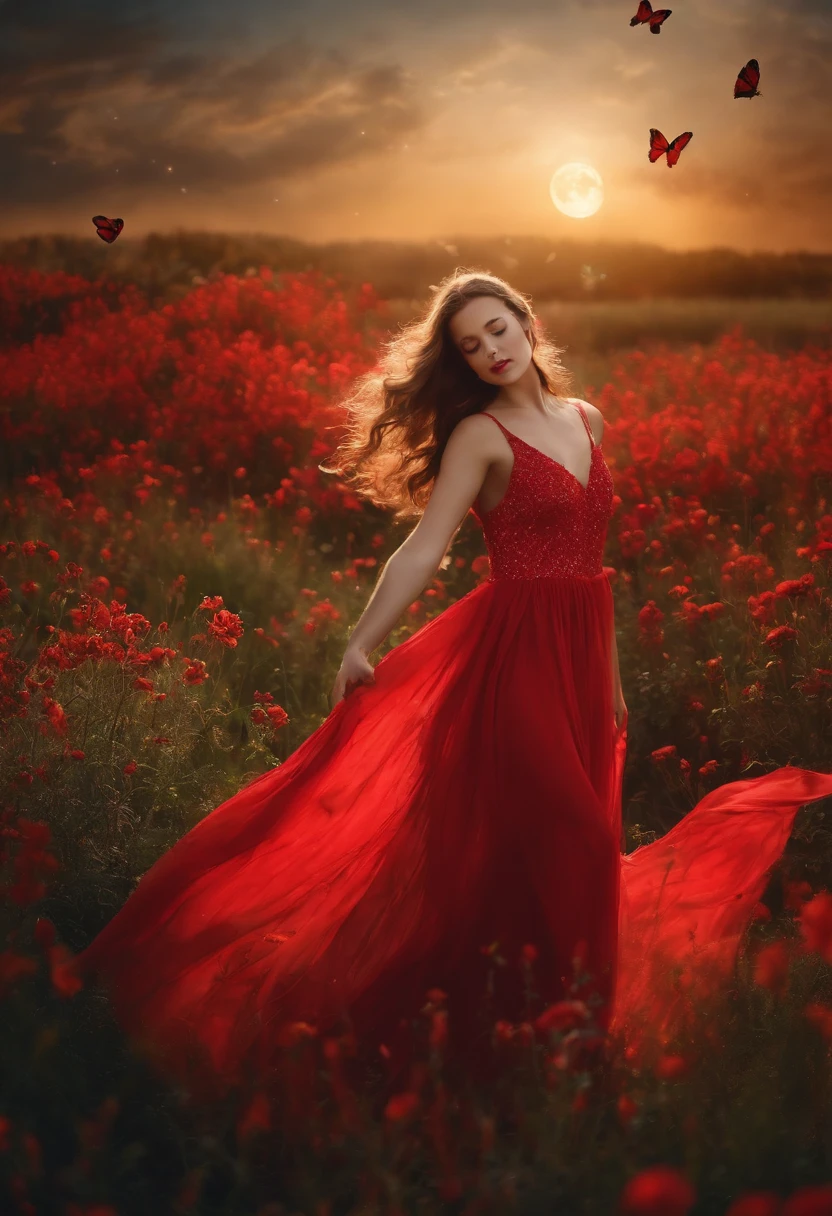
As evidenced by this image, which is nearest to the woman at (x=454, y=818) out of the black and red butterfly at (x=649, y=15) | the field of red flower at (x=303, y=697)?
the field of red flower at (x=303, y=697)

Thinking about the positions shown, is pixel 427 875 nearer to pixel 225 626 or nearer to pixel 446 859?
pixel 446 859

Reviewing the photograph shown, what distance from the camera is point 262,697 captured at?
3.95m

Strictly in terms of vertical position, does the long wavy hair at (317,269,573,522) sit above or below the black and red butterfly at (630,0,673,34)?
below

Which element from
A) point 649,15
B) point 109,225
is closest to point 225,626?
point 649,15

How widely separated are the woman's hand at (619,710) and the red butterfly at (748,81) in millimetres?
3050

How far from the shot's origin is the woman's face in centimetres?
310

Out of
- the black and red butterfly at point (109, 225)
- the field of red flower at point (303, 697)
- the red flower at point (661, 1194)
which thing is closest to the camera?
the red flower at point (661, 1194)

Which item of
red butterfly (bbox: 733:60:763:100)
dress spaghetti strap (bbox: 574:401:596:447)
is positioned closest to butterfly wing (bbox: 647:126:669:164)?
red butterfly (bbox: 733:60:763:100)

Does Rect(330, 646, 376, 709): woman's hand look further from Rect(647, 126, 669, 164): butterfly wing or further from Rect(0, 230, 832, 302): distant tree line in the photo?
Rect(0, 230, 832, 302): distant tree line

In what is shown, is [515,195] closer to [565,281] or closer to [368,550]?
[565,281]

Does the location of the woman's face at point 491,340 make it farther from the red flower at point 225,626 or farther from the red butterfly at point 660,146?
the red butterfly at point 660,146

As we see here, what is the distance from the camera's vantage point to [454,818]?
2855 millimetres

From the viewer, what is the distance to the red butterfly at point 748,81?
16.9ft

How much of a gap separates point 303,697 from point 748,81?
11.4ft
